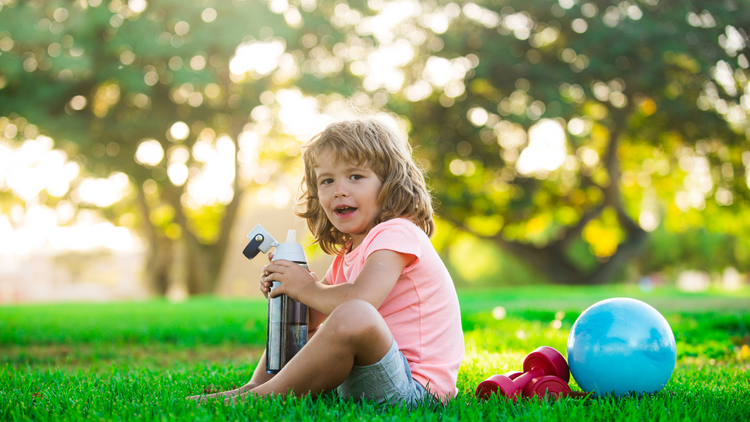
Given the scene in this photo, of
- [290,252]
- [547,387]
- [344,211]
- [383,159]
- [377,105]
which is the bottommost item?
[547,387]

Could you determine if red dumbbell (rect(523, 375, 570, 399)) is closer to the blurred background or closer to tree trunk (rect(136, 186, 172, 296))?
the blurred background

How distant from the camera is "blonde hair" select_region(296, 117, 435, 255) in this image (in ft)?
9.49

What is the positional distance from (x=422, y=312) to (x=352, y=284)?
384mm

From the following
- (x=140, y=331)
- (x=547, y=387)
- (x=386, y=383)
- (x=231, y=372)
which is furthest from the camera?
(x=140, y=331)

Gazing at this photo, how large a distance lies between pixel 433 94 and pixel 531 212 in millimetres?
6317

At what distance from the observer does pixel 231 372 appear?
3723 mm

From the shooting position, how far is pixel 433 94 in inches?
843

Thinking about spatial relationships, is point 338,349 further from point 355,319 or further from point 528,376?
point 528,376

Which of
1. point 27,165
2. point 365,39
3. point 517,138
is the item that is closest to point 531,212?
point 517,138

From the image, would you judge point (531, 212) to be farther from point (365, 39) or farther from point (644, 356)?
point (644, 356)

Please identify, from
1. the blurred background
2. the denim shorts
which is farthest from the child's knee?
the blurred background

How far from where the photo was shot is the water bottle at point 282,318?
9.26 feet

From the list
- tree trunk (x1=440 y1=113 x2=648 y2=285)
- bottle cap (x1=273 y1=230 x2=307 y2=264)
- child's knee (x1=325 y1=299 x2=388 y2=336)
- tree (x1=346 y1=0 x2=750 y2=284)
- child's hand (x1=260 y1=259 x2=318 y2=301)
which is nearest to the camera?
child's knee (x1=325 y1=299 x2=388 y2=336)

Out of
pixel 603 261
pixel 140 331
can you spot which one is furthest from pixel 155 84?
pixel 603 261
